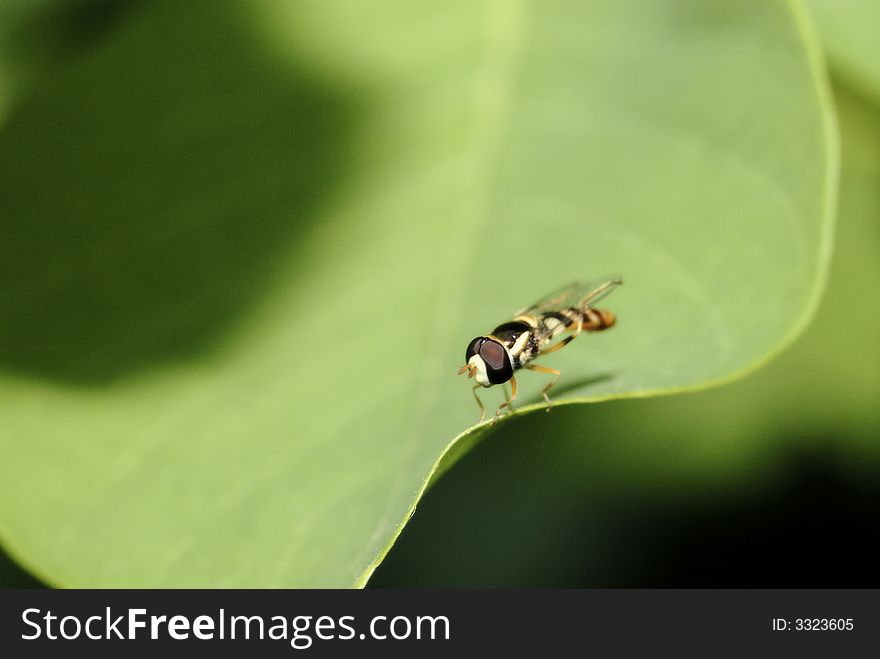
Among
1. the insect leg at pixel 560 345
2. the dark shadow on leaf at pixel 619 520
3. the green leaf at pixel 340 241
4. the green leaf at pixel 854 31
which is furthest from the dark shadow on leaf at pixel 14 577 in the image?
the green leaf at pixel 854 31

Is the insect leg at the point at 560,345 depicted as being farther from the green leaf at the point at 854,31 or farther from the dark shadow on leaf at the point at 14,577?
the dark shadow on leaf at the point at 14,577

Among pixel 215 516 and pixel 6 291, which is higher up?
pixel 6 291

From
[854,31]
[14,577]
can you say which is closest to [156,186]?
[14,577]

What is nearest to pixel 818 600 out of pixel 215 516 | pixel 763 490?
pixel 763 490

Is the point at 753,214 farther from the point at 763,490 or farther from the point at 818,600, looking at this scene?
the point at 763,490

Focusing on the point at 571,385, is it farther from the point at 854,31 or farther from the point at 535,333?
the point at 854,31
